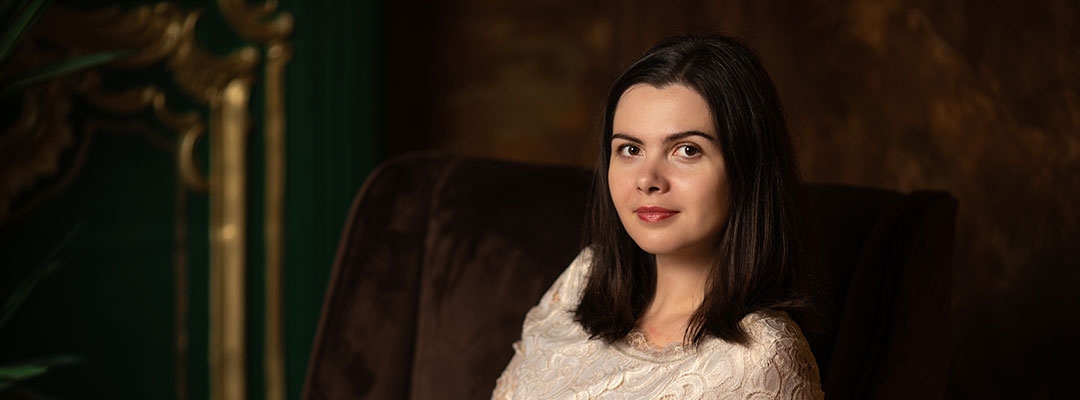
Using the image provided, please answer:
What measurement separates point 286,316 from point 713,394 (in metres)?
1.88

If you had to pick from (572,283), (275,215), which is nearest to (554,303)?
(572,283)

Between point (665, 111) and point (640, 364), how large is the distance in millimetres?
300

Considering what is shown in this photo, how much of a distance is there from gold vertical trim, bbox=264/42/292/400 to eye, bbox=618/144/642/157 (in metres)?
1.70

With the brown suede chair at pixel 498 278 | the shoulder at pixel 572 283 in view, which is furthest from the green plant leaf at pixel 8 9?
the shoulder at pixel 572 283

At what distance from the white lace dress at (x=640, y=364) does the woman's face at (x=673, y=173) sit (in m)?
0.13

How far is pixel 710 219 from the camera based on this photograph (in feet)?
4.07

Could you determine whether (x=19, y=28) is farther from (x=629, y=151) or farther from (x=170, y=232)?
(x=170, y=232)

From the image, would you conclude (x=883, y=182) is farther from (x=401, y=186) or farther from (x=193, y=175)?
(x=193, y=175)

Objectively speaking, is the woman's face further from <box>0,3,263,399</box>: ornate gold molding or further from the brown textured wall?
<box>0,3,263,399</box>: ornate gold molding

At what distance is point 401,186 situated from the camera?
1807 millimetres

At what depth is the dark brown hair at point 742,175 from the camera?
1.22 metres

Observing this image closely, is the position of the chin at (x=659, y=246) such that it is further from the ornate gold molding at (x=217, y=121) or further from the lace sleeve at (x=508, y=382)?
the ornate gold molding at (x=217, y=121)

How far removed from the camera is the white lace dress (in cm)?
118

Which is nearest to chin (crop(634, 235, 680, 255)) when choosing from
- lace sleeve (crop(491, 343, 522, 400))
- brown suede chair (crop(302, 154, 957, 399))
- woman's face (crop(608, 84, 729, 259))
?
woman's face (crop(608, 84, 729, 259))
